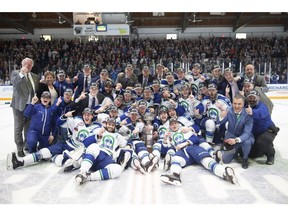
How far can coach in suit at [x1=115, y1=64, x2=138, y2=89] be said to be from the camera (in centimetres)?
371

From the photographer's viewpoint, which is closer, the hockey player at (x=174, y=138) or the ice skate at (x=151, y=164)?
the ice skate at (x=151, y=164)

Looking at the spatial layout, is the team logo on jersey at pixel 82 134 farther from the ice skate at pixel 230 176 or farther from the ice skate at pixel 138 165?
the ice skate at pixel 230 176

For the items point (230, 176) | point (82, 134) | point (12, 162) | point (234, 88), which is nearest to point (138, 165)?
point (82, 134)

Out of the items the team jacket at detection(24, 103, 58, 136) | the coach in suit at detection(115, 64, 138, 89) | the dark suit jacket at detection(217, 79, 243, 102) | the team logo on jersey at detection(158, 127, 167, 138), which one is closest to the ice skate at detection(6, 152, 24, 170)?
the team jacket at detection(24, 103, 58, 136)

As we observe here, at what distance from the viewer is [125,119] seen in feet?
9.89

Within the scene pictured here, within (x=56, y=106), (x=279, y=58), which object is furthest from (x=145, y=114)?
(x=279, y=58)

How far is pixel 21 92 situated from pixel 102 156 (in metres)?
1.12

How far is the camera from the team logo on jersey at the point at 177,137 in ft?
8.87

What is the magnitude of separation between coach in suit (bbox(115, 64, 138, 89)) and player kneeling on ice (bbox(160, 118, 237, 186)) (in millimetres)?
1216

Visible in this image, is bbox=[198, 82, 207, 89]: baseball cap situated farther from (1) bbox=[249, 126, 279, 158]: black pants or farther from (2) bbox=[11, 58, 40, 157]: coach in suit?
(2) bbox=[11, 58, 40, 157]: coach in suit

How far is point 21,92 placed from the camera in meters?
2.80

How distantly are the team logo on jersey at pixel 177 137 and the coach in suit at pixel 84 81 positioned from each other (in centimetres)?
126

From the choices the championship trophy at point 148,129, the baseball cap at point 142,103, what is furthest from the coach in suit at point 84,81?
the championship trophy at point 148,129
